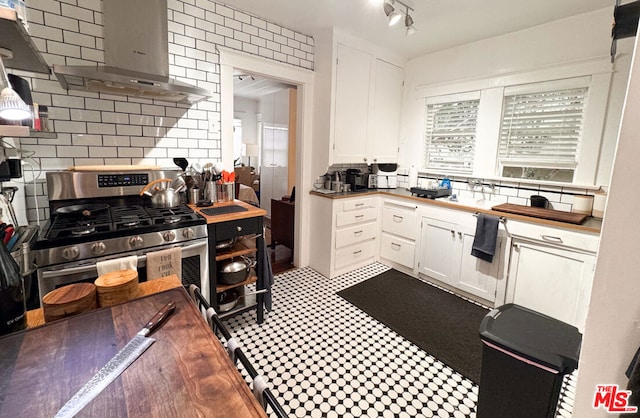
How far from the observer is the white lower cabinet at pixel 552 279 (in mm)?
2186

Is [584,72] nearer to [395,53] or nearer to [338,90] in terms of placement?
[395,53]

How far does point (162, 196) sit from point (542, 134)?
333 cm

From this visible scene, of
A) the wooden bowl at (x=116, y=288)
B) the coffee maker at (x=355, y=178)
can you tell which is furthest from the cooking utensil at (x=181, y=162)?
the coffee maker at (x=355, y=178)

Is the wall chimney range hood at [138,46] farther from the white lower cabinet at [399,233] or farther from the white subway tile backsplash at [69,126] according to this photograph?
the white lower cabinet at [399,233]

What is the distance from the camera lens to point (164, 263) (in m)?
1.72

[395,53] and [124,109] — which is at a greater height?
[395,53]

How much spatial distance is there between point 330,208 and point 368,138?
106cm

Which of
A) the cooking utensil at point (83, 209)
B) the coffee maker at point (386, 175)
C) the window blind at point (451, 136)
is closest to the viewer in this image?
the cooking utensil at point (83, 209)

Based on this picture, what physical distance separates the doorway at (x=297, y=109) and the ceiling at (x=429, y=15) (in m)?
0.42

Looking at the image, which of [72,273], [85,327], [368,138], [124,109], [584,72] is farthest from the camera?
[368,138]

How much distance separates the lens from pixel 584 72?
97.5 inches

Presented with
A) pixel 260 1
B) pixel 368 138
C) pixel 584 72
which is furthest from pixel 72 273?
pixel 584 72

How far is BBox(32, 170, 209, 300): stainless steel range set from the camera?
147 centimetres

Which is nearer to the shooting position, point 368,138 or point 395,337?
point 395,337
